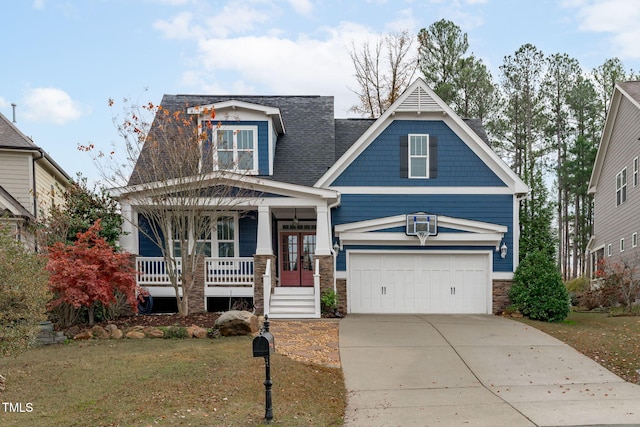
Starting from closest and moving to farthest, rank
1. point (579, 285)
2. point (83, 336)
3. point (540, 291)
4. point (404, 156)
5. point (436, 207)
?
point (83, 336) < point (540, 291) < point (436, 207) < point (404, 156) < point (579, 285)

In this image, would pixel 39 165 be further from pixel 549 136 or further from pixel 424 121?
pixel 549 136

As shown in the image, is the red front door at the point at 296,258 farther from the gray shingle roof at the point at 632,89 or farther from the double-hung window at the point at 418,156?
the gray shingle roof at the point at 632,89

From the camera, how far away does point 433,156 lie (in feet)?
59.0

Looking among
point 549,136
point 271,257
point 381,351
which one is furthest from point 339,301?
point 549,136

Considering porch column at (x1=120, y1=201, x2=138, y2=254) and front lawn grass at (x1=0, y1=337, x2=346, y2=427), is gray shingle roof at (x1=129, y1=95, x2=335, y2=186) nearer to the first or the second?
porch column at (x1=120, y1=201, x2=138, y2=254)

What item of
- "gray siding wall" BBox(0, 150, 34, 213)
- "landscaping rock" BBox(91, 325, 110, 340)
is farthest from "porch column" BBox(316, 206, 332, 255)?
"gray siding wall" BBox(0, 150, 34, 213)

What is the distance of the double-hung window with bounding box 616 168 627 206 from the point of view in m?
22.8

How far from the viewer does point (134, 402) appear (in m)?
7.85

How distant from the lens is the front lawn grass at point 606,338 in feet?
34.6

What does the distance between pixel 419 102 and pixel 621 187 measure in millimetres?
10768

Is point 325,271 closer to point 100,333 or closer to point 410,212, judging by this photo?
point 410,212

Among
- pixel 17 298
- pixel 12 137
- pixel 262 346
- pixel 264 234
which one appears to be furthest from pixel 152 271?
pixel 262 346

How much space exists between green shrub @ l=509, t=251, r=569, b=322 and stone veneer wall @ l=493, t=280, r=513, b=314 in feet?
1.06

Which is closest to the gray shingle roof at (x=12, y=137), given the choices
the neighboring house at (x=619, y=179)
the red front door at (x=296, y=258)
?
the red front door at (x=296, y=258)
